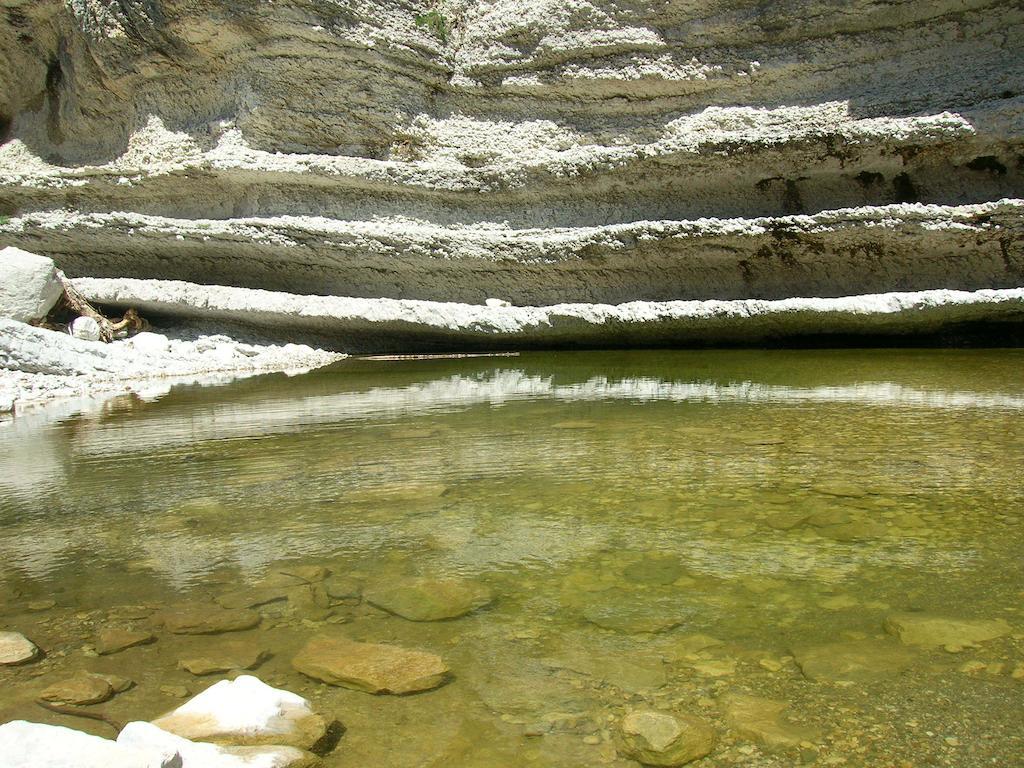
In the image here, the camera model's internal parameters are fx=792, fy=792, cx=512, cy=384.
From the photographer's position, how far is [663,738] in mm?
1157

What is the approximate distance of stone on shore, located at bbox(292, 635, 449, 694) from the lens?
1.34 metres

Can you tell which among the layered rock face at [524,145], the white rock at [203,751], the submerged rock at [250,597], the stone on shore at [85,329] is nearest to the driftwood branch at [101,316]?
the stone on shore at [85,329]

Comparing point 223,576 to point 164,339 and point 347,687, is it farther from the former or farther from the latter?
point 164,339

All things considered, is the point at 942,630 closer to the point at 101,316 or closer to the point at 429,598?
the point at 429,598

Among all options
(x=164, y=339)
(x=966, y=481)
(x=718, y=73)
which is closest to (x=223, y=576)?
(x=966, y=481)

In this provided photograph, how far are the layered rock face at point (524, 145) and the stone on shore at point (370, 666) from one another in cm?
585

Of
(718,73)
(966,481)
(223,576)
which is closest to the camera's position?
(223,576)

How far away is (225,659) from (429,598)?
42 cm

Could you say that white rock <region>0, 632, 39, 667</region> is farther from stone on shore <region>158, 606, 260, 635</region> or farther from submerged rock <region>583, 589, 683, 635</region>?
submerged rock <region>583, 589, 683, 635</region>

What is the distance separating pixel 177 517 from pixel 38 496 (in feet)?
2.22

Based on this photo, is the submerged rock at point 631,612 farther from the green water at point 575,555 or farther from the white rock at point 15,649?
the white rock at point 15,649

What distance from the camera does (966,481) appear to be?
232 cm

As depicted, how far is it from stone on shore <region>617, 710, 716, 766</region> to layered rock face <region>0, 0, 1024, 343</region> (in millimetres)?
5934

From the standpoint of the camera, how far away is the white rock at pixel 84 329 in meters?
7.07
